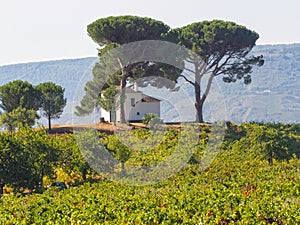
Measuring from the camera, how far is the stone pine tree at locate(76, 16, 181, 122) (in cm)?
5728

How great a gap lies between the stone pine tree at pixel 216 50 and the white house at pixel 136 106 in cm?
458

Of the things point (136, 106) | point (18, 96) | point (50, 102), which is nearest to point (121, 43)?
point (136, 106)

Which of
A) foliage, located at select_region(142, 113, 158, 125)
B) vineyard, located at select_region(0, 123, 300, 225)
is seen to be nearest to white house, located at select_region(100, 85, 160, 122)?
foliage, located at select_region(142, 113, 158, 125)

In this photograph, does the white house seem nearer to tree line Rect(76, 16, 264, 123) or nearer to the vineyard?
tree line Rect(76, 16, 264, 123)

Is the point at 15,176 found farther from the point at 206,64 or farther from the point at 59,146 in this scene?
the point at 206,64

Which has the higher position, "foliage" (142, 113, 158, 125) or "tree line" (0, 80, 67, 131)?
"tree line" (0, 80, 67, 131)

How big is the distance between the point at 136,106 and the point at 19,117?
43.7ft

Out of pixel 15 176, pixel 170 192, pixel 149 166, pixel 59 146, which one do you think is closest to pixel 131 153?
pixel 149 166

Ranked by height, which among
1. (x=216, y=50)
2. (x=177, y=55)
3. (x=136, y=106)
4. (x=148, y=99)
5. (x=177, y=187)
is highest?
(x=216, y=50)

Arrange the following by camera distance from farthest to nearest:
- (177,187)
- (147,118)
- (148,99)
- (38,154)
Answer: (148,99), (147,118), (38,154), (177,187)

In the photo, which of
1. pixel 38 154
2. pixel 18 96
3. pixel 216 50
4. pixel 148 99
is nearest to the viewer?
pixel 38 154

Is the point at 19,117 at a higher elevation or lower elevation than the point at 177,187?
higher

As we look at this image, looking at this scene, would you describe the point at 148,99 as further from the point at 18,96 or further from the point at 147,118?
the point at 18,96

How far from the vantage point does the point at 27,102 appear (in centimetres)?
5694
